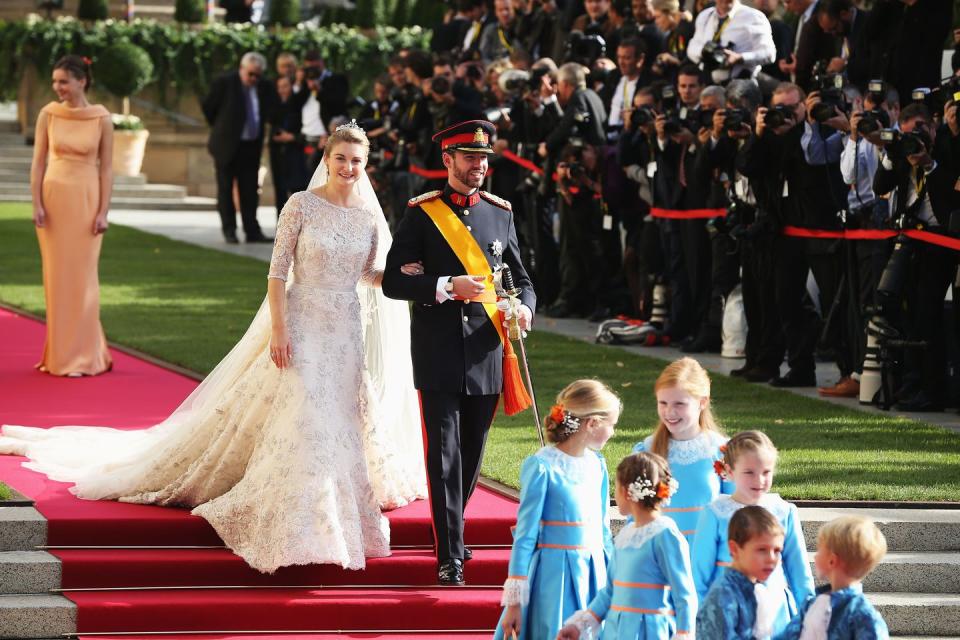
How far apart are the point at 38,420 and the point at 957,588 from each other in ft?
17.3

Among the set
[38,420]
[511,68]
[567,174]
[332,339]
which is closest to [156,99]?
[511,68]

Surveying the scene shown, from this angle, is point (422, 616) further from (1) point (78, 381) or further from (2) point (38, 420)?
(1) point (78, 381)

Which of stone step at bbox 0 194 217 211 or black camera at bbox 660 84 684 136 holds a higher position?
black camera at bbox 660 84 684 136

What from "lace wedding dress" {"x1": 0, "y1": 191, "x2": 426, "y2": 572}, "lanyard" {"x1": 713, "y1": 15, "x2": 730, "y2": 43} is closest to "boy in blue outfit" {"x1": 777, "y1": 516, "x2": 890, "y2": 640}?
"lace wedding dress" {"x1": 0, "y1": 191, "x2": 426, "y2": 572}

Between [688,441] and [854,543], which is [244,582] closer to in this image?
[688,441]

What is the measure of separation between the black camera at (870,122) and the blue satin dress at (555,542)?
482cm

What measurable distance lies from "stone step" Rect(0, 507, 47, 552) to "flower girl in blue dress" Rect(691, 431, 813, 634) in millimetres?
3078

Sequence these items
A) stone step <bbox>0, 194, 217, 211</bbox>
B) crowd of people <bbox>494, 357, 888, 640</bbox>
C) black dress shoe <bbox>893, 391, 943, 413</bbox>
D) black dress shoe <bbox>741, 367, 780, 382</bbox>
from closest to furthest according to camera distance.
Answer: crowd of people <bbox>494, 357, 888, 640</bbox> → black dress shoe <bbox>893, 391, 943, 413</bbox> → black dress shoe <bbox>741, 367, 780, 382</bbox> → stone step <bbox>0, 194, 217, 211</bbox>

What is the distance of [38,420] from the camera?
34.8 ft

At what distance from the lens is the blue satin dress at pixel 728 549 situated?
19.5 feet

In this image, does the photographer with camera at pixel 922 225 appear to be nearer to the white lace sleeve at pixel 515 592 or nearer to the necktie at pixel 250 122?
the white lace sleeve at pixel 515 592

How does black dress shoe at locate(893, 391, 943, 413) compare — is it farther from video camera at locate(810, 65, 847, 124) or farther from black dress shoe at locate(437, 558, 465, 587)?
black dress shoe at locate(437, 558, 465, 587)

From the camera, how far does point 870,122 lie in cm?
1074

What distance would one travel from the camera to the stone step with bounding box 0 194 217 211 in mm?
27234
